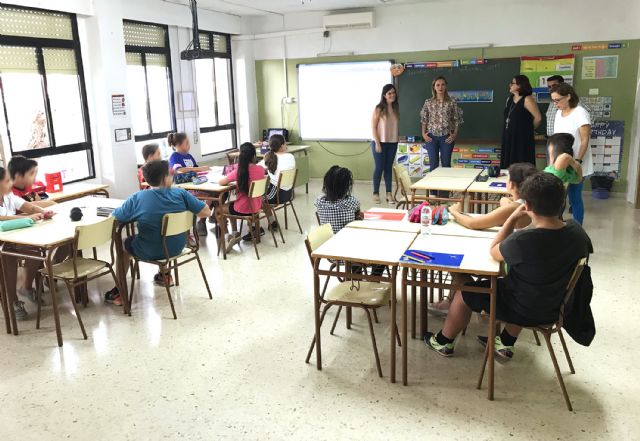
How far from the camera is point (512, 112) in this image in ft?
21.9

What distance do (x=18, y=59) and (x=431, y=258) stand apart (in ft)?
16.7

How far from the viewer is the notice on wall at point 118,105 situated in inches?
255

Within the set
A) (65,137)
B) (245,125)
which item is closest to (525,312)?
(65,137)

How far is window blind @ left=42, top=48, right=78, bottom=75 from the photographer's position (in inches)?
237

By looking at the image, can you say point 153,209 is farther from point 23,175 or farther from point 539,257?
point 539,257

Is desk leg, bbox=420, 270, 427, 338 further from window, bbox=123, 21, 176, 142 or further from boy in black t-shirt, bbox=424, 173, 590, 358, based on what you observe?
window, bbox=123, 21, 176, 142

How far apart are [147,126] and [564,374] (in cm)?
624

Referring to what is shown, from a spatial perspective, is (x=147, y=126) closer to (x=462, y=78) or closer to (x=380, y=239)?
(x=462, y=78)

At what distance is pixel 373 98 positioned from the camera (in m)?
8.77

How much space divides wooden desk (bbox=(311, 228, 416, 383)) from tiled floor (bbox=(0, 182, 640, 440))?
303 mm

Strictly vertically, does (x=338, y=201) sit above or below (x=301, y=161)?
above

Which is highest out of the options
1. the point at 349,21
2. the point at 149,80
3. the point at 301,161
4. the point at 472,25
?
the point at 349,21

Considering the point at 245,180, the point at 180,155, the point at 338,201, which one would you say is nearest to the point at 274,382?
the point at 338,201

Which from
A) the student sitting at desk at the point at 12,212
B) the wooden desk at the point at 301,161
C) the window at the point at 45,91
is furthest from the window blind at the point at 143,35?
the student sitting at desk at the point at 12,212
